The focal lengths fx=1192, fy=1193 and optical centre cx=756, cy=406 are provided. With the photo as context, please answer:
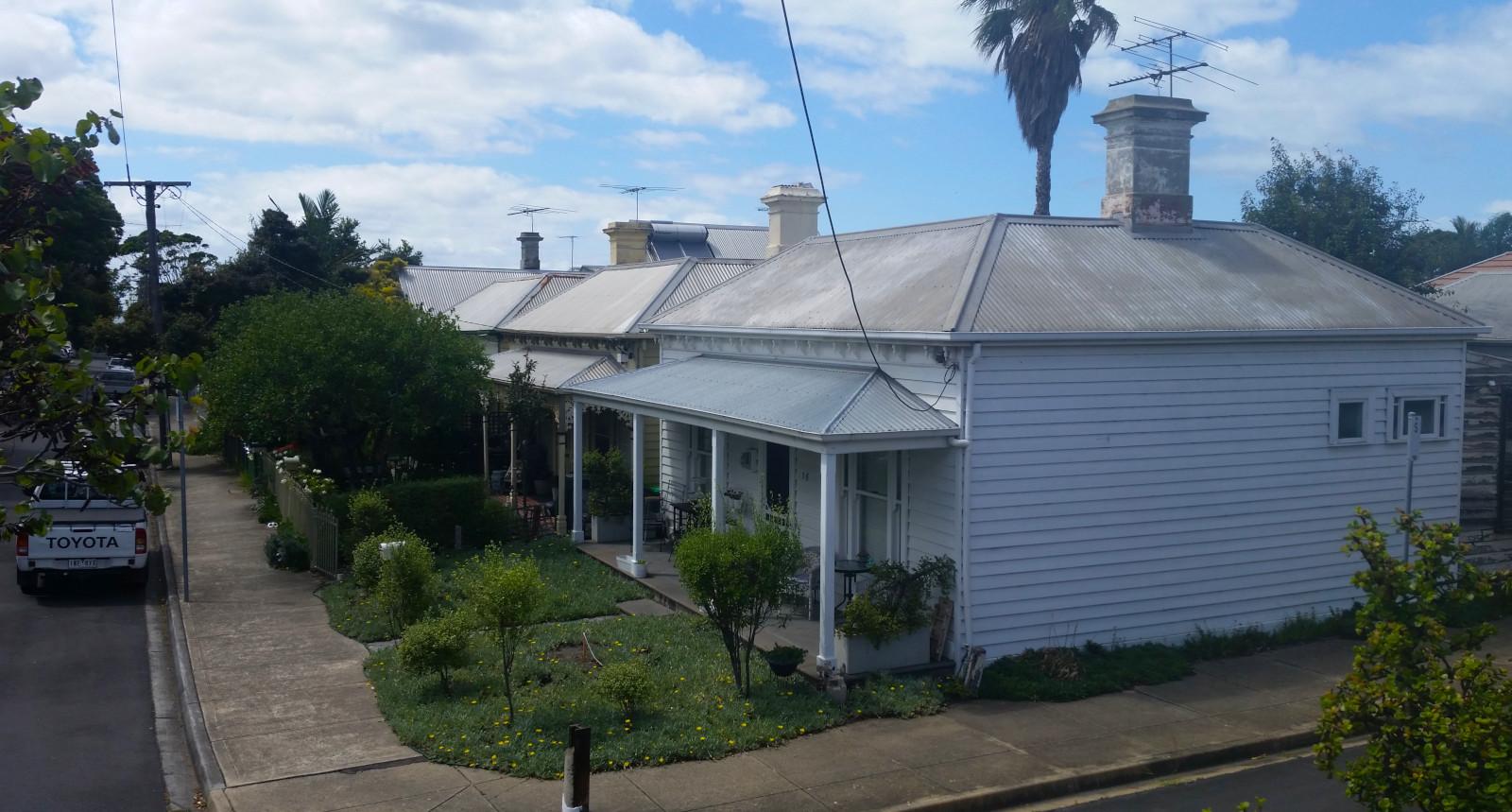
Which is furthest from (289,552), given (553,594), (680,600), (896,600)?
(896,600)

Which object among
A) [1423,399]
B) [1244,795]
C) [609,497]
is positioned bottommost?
[1244,795]

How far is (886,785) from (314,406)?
43.9 feet

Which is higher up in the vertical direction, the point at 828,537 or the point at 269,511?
the point at 828,537

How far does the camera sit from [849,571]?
13.2 meters

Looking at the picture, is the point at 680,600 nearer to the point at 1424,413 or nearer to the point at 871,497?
the point at 871,497

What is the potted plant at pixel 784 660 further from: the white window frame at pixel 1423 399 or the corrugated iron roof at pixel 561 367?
the corrugated iron roof at pixel 561 367

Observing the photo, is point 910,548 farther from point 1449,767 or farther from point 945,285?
point 1449,767

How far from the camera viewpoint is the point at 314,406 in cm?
1955

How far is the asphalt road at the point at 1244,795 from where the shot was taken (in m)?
9.30

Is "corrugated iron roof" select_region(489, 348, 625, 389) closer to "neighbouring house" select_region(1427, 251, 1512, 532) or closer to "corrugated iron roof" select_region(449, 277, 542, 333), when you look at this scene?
"corrugated iron roof" select_region(449, 277, 542, 333)

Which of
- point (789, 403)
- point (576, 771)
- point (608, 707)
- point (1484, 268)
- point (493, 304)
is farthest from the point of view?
point (493, 304)

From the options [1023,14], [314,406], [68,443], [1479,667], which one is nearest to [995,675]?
[1479,667]

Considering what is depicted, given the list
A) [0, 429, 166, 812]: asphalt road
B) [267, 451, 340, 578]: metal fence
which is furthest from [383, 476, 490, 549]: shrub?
[0, 429, 166, 812]: asphalt road

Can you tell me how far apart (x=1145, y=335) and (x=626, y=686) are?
6643 mm
